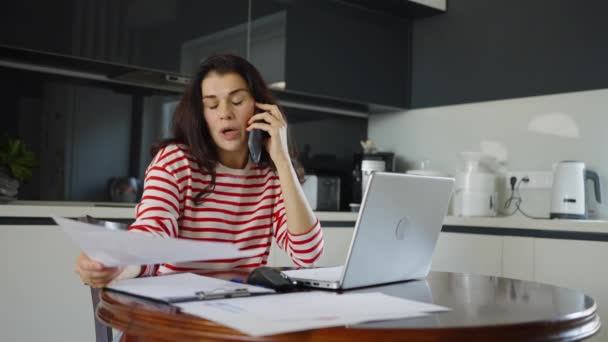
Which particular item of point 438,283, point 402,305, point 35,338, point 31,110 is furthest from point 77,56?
point 402,305

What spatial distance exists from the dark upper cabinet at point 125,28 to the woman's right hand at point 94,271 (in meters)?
1.77

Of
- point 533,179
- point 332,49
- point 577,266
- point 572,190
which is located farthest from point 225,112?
point 533,179

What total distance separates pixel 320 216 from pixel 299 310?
234 centimetres

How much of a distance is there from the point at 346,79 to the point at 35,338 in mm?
2152

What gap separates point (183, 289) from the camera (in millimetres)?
1080

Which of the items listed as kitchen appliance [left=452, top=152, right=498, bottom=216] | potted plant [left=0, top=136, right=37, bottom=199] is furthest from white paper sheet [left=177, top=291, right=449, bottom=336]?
kitchen appliance [left=452, top=152, right=498, bottom=216]

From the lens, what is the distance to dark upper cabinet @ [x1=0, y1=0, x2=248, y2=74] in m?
2.65

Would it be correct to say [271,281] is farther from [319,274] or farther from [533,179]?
[533,179]

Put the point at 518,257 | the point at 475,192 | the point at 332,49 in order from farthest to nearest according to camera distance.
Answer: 1. the point at 332,49
2. the point at 475,192
3. the point at 518,257

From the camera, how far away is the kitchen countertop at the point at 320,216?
8.13 ft

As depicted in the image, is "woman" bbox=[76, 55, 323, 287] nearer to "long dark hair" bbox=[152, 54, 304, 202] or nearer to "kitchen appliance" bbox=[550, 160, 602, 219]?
"long dark hair" bbox=[152, 54, 304, 202]

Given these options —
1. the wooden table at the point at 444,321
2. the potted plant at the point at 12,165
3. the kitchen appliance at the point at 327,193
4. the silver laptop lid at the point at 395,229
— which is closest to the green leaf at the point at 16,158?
the potted plant at the point at 12,165

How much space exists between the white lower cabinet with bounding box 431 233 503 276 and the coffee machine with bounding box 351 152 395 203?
0.70 metres

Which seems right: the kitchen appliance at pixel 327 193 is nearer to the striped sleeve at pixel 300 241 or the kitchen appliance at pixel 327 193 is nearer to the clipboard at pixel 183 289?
the striped sleeve at pixel 300 241
